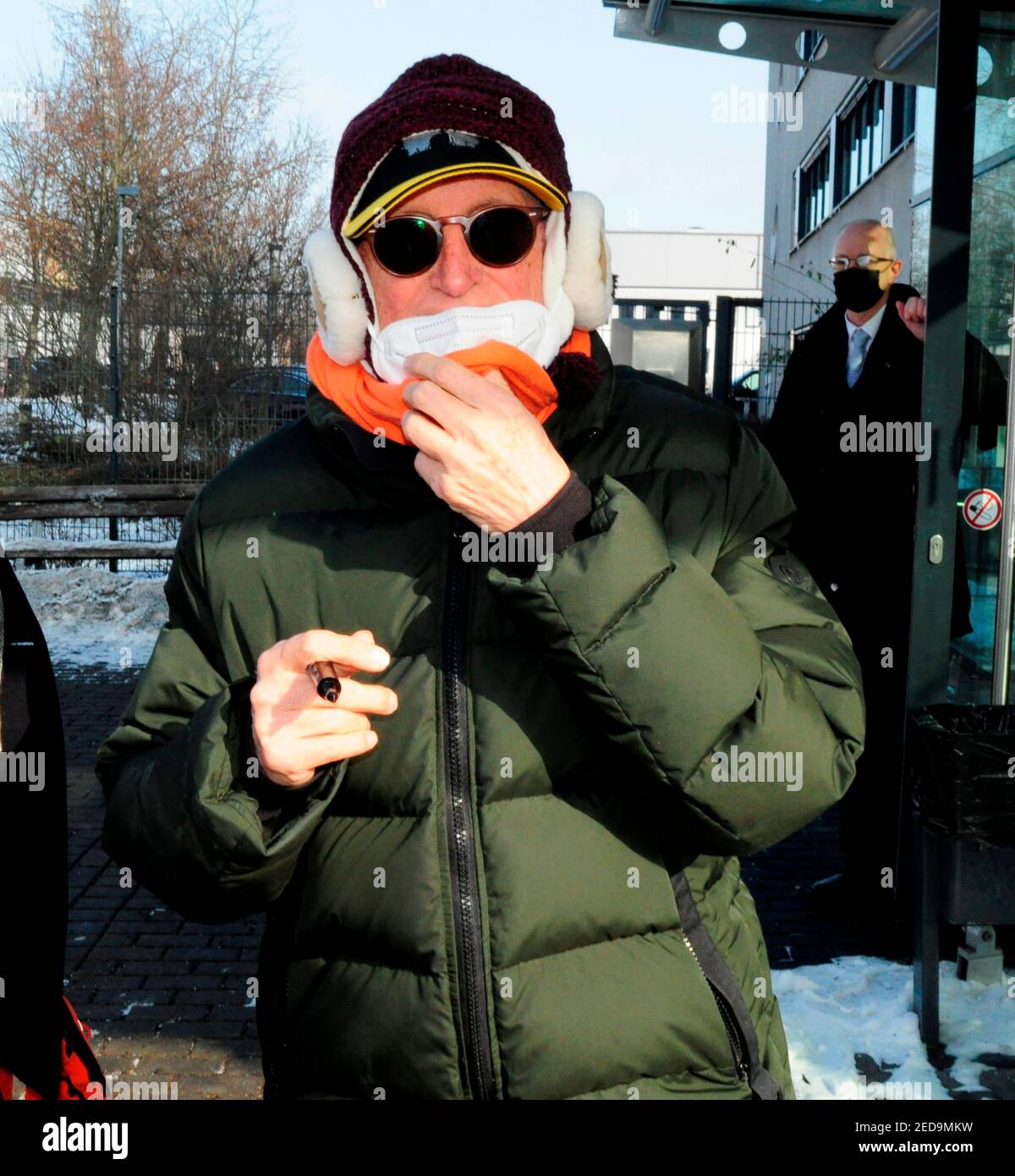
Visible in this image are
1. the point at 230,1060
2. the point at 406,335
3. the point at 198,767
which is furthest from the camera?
the point at 230,1060

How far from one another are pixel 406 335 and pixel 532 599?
0.54m

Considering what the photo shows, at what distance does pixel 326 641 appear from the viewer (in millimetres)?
1537

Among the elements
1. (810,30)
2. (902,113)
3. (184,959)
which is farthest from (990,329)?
(902,113)

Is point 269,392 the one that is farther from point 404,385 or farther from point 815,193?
point 815,193

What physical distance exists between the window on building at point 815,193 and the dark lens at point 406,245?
2663 centimetres

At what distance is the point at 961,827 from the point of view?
4.16 metres

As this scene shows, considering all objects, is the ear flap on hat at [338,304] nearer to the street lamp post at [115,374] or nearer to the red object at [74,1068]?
the red object at [74,1068]

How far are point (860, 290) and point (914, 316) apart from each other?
319 mm

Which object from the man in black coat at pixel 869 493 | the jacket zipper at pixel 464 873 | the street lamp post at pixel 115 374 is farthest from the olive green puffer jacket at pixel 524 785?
the street lamp post at pixel 115 374

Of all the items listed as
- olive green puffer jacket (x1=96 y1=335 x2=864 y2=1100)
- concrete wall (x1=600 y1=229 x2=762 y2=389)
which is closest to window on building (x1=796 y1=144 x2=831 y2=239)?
concrete wall (x1=600 y1=229 x2=762 y2=389)

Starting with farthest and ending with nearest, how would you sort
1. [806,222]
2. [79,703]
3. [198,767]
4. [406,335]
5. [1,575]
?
1. [806,222]
2. [79,703]
3. [1,575]
4. [406,335]
5. [198,767]

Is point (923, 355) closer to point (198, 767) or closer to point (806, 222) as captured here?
point (198, 767)

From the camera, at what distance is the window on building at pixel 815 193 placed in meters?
27.5

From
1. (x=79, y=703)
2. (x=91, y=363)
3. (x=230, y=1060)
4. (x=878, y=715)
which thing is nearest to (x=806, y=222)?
(x=91, y=363)
